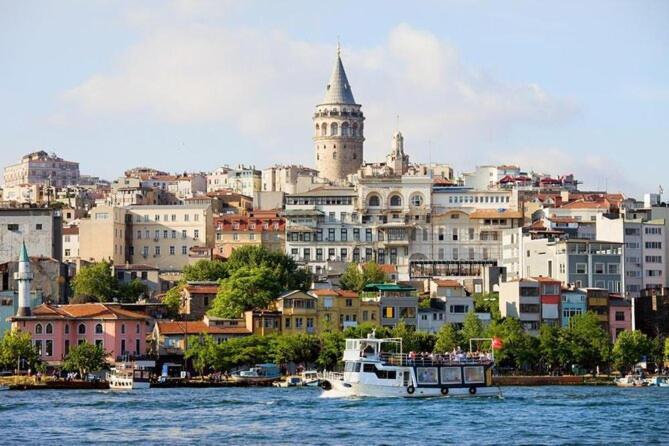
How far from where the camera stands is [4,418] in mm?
67688

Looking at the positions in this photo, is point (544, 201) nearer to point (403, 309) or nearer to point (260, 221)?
point (260, 221)

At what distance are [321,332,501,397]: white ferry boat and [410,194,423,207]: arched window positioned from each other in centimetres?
5396

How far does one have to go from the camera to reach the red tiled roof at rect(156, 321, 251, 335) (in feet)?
328

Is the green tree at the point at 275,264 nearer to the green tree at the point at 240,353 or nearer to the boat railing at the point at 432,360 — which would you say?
the green tree at the point at 240,353

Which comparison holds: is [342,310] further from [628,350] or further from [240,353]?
[628,350]

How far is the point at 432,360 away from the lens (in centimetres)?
7719

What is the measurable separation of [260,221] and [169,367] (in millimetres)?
37101

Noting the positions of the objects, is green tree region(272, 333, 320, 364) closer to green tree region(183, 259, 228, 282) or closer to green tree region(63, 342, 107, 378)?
green tree region(63, 342, 107, 378)

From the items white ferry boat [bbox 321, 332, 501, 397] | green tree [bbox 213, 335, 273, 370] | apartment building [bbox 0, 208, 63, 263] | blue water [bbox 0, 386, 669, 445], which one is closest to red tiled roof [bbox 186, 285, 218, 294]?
apartment building [bbox 0, 208, 63, 263]

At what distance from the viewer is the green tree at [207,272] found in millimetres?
116812

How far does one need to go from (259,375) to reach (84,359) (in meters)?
8.36

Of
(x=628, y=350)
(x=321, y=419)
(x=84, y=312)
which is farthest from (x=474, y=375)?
(x=84, y=312)

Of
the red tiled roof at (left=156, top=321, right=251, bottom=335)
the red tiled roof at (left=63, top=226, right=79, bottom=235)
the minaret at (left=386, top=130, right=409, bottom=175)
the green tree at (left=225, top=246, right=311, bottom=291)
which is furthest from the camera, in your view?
the minaret at (left=386, top=130, right=409, bottom=175)

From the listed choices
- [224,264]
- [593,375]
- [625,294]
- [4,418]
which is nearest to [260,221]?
[224,264]
